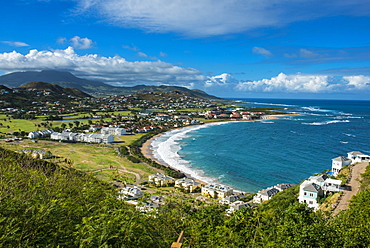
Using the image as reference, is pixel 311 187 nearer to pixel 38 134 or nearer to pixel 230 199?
pixel 230 199

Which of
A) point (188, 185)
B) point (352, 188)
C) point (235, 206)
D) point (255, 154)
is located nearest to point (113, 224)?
point (235, 206)

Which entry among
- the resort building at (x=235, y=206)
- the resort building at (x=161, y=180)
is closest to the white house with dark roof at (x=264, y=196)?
the resort building at (x=235, y=206)

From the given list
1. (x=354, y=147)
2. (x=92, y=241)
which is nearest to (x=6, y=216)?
(x=92, y=241)

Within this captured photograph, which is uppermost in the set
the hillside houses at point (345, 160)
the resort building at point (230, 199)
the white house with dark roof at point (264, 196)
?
the hillside houses at point (345, 160)

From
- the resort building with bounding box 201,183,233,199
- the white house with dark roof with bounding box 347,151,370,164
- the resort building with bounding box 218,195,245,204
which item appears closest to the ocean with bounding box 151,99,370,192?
the resort building with bounding box 201,183,233,199

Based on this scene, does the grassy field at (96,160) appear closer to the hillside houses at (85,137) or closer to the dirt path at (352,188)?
the hillside houses at (85,137)

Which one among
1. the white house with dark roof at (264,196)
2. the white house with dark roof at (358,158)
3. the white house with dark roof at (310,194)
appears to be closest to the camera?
the white house with dark roof at (310,194)
